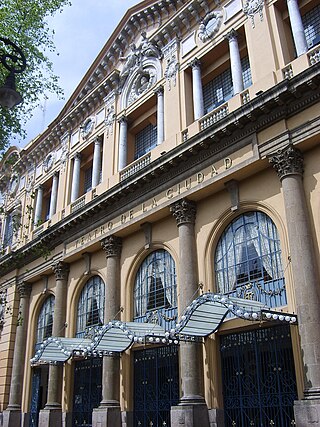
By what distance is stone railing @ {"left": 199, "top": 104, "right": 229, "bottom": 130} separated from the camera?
15675 mm

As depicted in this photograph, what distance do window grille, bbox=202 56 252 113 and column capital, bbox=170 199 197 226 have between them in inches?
159

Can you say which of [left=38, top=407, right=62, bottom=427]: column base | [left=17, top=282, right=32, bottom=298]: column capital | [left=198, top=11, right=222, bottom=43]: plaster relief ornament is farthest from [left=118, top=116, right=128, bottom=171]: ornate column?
[left=38, top=407, right=62, bottom=427]: column base

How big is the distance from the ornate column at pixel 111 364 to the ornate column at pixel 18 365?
5.49 metres

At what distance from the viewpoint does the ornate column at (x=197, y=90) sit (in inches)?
675

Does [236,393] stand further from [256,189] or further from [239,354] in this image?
[256,189]

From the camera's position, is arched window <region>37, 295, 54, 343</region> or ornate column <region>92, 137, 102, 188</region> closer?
ornate column <region>92, 137, 102, 188</region>

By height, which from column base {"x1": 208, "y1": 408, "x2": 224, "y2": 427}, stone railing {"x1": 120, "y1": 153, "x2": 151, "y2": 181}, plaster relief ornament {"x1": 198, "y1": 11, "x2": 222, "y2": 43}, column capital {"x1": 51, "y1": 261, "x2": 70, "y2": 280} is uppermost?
plaster relief ornament {"x1": 198, "y1": 11, "x2": 222, "y2": 43}

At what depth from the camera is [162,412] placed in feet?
49.6

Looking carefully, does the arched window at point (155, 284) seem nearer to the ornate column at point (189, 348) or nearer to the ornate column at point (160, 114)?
the ornate column at point (189, 348)

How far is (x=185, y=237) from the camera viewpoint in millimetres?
15688

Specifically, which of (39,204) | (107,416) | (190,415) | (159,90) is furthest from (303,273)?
(39,204)

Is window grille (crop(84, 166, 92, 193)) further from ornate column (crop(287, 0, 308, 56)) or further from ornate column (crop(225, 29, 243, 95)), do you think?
ornate column (crop(287, 0, 308, 56))

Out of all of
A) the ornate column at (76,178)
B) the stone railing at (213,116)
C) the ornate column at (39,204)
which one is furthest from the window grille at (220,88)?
the ornate column at (39,204)

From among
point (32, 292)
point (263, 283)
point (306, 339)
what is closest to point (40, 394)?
point (32, 292)
